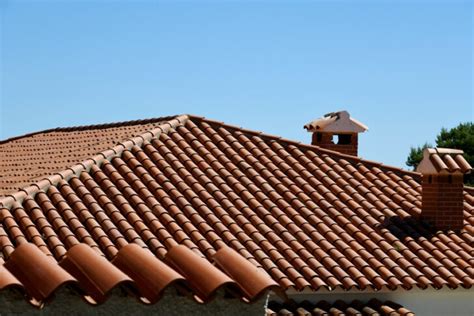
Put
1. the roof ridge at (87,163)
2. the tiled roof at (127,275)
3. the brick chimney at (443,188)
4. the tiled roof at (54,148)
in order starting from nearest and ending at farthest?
the tiled roof at (127,275), the roof ridge at (87,163), the tiled roof at (54,148), the brick chimney at (443,188)

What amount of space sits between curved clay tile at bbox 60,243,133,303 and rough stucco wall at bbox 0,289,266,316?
174 mm

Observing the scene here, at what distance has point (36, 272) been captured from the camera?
9.64 m

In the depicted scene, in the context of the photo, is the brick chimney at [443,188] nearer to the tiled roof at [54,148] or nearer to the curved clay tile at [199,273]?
the tiled roof at [54,148]

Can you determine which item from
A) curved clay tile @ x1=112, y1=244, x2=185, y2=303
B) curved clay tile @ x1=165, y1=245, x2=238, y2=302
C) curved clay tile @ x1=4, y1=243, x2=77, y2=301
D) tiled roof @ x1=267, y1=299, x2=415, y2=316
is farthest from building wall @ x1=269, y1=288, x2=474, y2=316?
curved clay tile @ x1=4, y1=243, x2=77, y2=301

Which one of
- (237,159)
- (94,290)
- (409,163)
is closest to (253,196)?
(237,159)

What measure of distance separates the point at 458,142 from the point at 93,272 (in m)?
58.9

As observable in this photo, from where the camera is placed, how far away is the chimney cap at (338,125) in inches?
931

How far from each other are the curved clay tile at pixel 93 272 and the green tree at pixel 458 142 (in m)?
55.3

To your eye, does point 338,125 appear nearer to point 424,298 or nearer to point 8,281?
point 424,298

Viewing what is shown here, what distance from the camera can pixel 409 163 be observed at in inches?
2726

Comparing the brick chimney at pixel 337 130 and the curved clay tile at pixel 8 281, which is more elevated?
the brick chimney at pixel 337 130

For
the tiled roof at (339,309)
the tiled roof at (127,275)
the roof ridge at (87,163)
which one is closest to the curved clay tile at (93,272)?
the tiled roof at (127,275)

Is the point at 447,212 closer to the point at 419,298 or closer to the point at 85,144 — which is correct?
the point at 419,298

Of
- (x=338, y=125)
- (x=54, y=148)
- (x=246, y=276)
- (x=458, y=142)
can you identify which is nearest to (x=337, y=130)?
(x=338, y=125)
